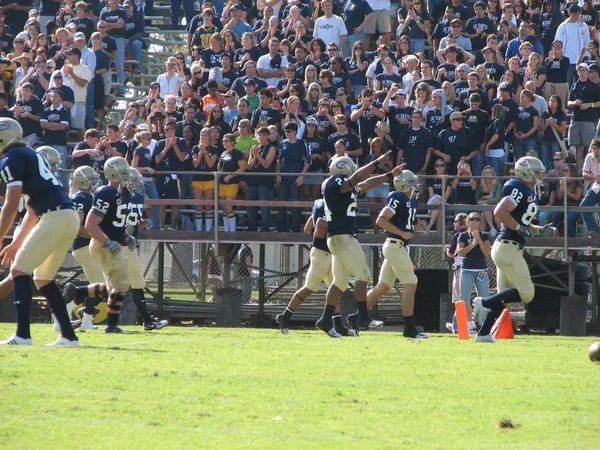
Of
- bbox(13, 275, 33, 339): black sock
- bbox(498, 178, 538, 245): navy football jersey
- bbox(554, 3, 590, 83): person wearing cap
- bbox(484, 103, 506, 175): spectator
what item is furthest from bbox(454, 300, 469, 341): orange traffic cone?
bbox(554, 3, 590, 83): person wearing cap

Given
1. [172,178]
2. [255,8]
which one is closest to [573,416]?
[172,178]

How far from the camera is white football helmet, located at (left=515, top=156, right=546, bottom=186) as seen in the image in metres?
12.1

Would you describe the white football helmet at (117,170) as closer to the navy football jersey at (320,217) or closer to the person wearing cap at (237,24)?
the navy football jersey at (320,217)

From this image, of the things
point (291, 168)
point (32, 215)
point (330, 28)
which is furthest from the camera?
point (330, 28)

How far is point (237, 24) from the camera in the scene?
2161 cm

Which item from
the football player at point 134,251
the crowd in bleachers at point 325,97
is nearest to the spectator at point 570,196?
the crowd in bleachers at point 325,97

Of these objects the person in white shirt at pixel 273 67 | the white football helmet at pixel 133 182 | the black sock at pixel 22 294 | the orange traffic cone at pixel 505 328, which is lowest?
the orange traffic cone at pixel 505 328

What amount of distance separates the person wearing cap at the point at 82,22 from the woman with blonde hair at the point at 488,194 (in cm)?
926

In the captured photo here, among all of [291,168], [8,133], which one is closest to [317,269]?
[291,168]

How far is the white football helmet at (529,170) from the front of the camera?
1207 cm

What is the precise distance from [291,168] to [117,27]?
6.82 meters

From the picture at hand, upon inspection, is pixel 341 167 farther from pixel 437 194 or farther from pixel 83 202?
pixel 437 194

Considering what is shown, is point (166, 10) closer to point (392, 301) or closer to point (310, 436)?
point (392, 301)

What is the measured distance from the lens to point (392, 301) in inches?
768
